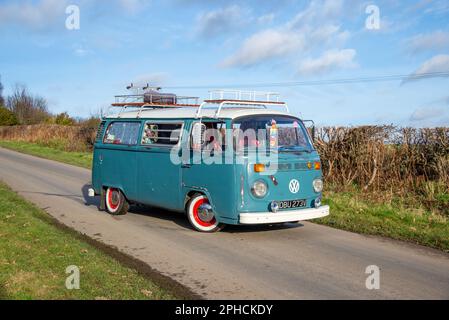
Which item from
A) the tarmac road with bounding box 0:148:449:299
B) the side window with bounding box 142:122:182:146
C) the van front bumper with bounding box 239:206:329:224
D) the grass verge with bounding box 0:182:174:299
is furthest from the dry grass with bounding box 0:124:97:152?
the van front bumper with bounding box 239:206:329:224

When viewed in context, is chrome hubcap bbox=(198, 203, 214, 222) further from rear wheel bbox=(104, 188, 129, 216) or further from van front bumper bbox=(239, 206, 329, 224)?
rear wheel bbox=(104, 188, 129, 216)

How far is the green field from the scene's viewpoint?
9.02 m

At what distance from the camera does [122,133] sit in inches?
442

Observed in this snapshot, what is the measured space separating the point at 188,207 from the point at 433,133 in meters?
7.55

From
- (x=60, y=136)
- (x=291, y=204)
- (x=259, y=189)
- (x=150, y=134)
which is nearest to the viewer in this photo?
(x=259, y=189)

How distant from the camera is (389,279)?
6.50 meters

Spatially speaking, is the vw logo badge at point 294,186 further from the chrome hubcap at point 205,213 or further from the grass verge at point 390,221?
the grass verge at point 390,221

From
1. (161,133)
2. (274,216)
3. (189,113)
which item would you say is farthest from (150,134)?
(274,216)

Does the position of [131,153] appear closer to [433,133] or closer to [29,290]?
[29,290]

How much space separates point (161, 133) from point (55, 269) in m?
4.20

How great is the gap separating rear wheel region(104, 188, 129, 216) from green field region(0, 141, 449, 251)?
4.19m

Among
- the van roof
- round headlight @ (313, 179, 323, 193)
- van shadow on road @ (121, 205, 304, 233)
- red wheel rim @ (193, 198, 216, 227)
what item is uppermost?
the van roof

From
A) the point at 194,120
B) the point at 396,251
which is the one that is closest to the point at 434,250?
the point at 396,251

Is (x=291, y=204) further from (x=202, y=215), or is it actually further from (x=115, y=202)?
(x=115, y=202)
